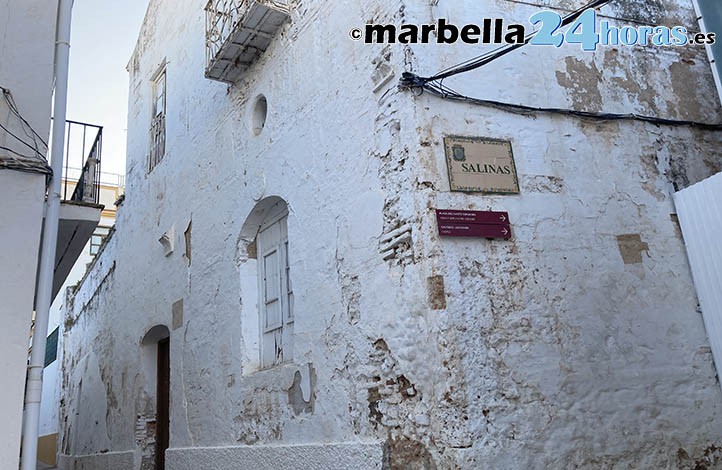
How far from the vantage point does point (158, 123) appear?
10.3 meters

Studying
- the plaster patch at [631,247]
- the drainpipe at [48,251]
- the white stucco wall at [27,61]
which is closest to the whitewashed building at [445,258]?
the plaster patch at [631,247]

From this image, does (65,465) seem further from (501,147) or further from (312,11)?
(501,147)

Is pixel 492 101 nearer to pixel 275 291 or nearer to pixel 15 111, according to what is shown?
pixel 275 291

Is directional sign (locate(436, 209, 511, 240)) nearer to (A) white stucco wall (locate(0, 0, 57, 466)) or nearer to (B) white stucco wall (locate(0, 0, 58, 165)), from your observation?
(A) white stucco wall (locate(0, 0, 57, 466))

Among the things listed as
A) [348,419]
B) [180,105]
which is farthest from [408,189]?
[180,105]

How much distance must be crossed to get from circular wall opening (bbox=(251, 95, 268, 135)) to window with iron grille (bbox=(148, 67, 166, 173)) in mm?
3089

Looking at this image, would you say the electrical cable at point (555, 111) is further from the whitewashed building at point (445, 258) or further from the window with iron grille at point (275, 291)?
the window with iron grille at point (275, 291)

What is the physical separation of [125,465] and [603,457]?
288 inches

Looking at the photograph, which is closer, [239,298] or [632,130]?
[632,130]

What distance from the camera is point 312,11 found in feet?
20.8

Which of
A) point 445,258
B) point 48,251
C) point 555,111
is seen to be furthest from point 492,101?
point 48,251

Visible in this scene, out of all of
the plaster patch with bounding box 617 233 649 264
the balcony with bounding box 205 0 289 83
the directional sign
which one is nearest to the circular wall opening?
the balcony with bounding box 205 0 289 83

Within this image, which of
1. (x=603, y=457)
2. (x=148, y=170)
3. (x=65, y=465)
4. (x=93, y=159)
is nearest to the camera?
(x=603, y=457)

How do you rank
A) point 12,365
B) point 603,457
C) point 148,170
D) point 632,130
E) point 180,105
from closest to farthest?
point 12,365 < point 603,457 < point 632,130 < point 180,105 < point 148,170
